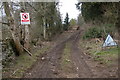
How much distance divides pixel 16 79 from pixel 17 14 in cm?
1091

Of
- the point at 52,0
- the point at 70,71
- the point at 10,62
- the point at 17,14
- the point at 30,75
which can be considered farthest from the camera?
the point at 52,0

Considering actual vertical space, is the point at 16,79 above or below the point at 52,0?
below

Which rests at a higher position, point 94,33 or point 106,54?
point 94,33

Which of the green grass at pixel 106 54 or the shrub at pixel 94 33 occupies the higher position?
the shrub at pixel 94 33

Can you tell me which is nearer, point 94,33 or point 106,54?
point 106,54

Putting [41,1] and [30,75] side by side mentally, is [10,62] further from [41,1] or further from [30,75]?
[41,1]

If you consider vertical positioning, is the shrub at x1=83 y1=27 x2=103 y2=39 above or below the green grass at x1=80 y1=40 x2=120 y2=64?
above

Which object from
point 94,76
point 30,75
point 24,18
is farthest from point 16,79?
point 24,18

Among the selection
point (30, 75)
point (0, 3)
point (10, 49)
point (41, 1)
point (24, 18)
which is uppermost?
point (41, 1)

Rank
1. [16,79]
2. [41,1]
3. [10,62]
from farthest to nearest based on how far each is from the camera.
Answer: [41,1]
[10,62]
[16,79]

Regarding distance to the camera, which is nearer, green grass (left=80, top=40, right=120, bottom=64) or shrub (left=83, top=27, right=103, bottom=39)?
Answer: green grass (left=80, top=40, right=120, bottom=64)

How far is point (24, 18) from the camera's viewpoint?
1089cm

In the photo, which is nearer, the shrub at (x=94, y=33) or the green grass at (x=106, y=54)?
the green grass at (x=106, y=54)

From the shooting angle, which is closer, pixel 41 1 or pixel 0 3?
pixel 0 3
